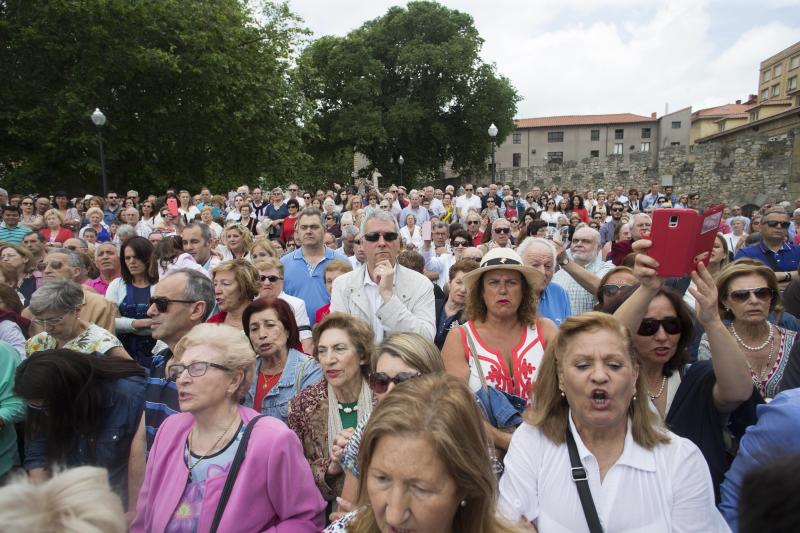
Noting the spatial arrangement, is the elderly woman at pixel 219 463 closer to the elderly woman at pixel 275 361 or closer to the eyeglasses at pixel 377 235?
the elderly woman at pixel 275 361

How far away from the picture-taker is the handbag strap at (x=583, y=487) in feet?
6.27

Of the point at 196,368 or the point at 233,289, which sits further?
the point at 233,289

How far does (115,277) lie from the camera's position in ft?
17.7

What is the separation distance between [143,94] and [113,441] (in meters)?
20.8

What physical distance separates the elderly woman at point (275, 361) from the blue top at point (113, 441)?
0.66 metres

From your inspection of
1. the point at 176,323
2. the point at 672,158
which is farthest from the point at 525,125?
the point at 176,323

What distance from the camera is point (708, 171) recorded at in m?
25.0

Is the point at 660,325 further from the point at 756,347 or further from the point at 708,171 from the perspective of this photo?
the point at 708,171

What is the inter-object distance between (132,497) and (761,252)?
715 centimetres

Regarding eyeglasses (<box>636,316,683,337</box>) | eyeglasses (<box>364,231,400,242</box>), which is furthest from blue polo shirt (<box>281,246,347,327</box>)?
eyeglasses (<box>636,316,683,337</box>)

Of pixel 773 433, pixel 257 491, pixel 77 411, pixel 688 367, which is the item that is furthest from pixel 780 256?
pixel 77 411

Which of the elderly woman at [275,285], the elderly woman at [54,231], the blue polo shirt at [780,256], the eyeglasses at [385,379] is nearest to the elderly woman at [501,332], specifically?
the eyeglasses at [385,379]

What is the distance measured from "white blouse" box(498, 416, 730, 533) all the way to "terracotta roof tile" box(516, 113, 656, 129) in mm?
62664

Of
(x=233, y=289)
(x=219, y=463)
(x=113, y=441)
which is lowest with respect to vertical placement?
(x=113, y=441)
